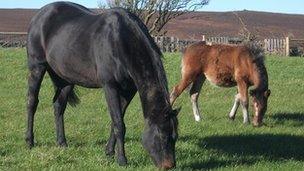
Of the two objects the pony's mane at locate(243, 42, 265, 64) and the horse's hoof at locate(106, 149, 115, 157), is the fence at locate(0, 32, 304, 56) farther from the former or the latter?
the horse's hoof at locate(106, 149, 115, 157)

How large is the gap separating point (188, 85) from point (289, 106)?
2.98 metres

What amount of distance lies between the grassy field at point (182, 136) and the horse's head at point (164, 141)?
1.21 feet

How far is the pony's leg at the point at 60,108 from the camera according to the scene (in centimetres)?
909

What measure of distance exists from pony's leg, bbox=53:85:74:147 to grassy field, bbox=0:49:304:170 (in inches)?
7.4

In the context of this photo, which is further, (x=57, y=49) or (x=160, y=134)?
(x=57, y=49)

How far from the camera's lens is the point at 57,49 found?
28.7 feet

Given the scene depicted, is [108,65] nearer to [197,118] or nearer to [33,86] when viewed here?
[33,86]

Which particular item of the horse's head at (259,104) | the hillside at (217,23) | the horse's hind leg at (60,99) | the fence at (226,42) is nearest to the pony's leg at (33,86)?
the horse's hind leg at (60,99)

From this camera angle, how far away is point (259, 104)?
11922 millimetres

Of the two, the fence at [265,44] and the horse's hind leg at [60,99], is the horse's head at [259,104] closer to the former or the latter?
the horse's hind leg at [60,99]

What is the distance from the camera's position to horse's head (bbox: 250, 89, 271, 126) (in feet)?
38.3

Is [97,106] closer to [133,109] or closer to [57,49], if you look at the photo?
[133,109]

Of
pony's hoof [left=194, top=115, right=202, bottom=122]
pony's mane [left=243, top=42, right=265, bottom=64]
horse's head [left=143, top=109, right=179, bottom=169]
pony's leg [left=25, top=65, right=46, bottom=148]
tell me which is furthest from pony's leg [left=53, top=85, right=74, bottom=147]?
pony's mane [left=243, top=42, right=265, bottom=64]

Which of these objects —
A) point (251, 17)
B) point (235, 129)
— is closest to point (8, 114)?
point (235, 129)
